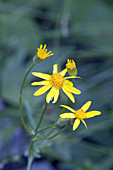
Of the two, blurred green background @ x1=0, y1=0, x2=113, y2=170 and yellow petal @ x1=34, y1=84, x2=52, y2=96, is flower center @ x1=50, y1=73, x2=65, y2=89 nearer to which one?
yellow petal @ x1=34, y1=84, x2=52, y2=96

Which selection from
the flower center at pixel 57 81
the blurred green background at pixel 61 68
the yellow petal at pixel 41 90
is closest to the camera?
the yellow petal at pixel 41 90

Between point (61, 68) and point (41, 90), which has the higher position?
point (61, 68)

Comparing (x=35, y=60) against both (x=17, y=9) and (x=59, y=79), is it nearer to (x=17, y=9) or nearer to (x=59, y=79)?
(x=59, y=79)

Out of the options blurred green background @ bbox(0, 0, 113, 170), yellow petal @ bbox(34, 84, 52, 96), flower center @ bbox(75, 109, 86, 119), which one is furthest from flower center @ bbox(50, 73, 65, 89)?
blurred green background @ bbox(0, 0, 113, 170)

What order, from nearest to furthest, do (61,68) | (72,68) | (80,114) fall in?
(80,114)
(72,68)
(61,68)

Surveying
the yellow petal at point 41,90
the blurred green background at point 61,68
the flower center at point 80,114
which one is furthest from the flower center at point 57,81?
the blurred green background at point 61,68

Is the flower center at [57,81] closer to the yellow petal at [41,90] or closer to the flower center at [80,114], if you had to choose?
the yellow petal at [41,90]

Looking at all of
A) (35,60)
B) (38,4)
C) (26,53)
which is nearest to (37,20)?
(38,4)

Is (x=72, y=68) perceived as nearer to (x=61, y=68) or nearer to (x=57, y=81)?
(x=57, y=81)

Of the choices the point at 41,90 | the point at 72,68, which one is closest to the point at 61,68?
the point at 72,68
